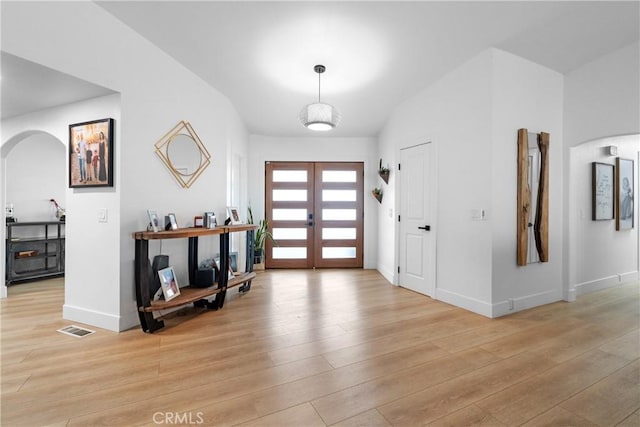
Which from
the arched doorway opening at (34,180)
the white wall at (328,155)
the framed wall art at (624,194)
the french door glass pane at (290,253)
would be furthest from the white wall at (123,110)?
the framed wall art at (624,194)

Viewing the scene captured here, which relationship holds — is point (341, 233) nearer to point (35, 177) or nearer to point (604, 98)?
point (604, 98)

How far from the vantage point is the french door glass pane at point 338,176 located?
18.9 ft

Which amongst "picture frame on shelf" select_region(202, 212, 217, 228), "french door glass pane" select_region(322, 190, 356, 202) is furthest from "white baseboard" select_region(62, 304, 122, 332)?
"french door glass pane" select_region(322, 190, 356, 202)

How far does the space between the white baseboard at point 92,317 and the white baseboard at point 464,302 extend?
3.53 meters

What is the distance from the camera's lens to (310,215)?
570 centimetres

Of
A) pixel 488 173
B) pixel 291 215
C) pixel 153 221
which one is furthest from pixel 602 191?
pixel 153 221

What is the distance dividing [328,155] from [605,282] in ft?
15.9

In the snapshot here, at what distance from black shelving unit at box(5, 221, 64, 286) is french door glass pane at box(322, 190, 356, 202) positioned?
14.8ft

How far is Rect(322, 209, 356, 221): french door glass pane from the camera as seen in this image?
5730mm

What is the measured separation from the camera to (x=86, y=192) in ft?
9.14

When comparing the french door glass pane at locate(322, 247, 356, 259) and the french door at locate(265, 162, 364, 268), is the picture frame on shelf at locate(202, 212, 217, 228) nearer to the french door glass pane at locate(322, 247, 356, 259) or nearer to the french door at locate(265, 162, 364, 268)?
the french door at locate(265, 162, 364, 268)

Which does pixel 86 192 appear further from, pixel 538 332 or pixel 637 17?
pixel 637 17

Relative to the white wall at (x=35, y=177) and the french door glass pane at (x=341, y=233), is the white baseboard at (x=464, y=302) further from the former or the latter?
the white wall at (x=35, y=177)

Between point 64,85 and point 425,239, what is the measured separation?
4.20m
